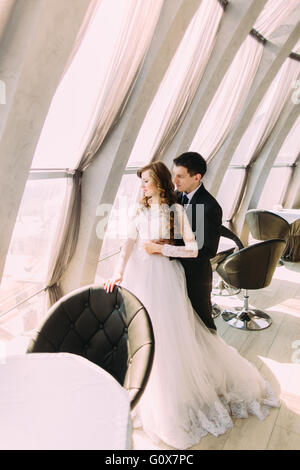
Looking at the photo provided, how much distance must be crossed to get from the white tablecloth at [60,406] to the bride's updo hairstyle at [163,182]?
1.08m

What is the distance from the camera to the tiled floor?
188 centimetres

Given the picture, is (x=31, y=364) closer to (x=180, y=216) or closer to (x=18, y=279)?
(x=180, y=216)

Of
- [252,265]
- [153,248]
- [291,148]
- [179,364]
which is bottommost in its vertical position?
[179,364]

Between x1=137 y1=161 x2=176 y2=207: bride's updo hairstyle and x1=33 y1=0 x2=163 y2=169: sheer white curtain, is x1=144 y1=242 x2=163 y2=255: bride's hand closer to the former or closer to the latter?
→ x1=137 y1=161 x2=176 y2=207: bride's updo hairstyle

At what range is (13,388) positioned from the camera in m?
1.21

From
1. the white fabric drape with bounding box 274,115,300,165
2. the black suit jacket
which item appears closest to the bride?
the black suit jacket

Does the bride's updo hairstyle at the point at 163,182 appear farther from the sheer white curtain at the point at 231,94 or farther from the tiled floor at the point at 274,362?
the sheer white curtain at the point at 231,94

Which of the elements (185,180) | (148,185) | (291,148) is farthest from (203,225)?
(291,148)

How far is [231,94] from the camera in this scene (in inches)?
174

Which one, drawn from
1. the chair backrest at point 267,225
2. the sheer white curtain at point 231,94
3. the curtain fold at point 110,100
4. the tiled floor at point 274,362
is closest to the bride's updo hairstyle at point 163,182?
the curtain fold at point 110,100

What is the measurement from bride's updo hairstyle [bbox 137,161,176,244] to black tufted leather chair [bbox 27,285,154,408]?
0.63m

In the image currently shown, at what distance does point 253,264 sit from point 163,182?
58.2 inches

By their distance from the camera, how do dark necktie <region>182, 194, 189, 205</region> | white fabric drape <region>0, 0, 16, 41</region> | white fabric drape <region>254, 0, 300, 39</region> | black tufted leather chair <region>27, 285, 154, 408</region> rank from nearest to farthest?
black tufted leather chair <region>27, 285, 154, 408</region> → white fabric drape <region>0, 0, 16, 41</region> → dark necktie <region>182, 194, 189, 205</region> → white fabric drape <region>254, 0, 300, 39</region>

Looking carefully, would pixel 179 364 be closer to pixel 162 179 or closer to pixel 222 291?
pixel 162 179
